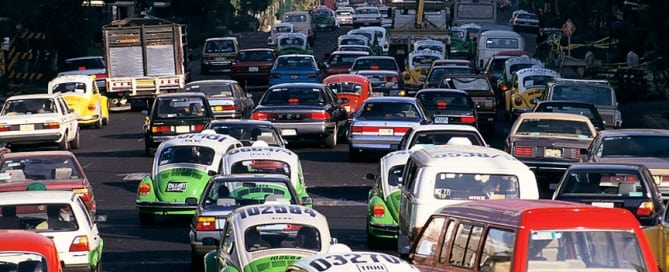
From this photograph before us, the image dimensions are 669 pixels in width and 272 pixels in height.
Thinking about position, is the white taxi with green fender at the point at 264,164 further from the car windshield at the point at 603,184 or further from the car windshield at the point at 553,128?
the car windshield at the point at 553,128

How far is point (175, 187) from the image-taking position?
76.8 feet

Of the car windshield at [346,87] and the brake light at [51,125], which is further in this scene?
the car windshield at [346,87]

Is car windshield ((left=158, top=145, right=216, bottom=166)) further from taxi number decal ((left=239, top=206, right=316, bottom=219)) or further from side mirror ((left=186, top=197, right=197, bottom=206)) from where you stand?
taxi number decal ((left=239, top=206, right=316, bottom=219))

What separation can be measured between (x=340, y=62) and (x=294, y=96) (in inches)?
754

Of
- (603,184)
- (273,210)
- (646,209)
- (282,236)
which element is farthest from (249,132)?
(282,236)

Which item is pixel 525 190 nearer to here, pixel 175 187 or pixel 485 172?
pixel 485 172

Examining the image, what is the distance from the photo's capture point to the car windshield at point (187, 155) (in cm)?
2442

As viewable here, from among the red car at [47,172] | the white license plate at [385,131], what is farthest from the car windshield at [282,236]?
the white license plate at [385,131]

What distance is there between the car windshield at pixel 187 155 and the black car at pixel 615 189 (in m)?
7.14

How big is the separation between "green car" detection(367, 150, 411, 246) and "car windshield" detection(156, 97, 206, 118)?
1456cm

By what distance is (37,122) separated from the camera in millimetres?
35562

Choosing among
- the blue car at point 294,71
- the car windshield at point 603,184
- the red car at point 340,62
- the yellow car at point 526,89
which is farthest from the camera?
the red car at point 340,62

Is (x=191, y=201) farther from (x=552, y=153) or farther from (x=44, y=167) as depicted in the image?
Answer: (x=552, y=153)

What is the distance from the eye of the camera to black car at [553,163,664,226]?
19031 millimetres
